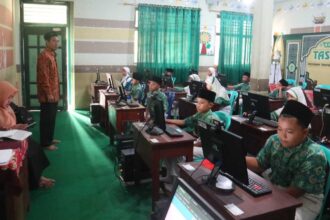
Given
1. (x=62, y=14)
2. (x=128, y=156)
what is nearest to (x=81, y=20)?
(x=62, y=14)

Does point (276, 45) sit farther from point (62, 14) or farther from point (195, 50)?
point (62, 14)

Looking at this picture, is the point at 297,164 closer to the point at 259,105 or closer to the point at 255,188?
the point at 255,188

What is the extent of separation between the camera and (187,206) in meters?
1.09

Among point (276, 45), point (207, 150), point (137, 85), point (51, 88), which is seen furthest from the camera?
point (276, 45)

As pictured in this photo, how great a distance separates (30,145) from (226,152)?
265cm

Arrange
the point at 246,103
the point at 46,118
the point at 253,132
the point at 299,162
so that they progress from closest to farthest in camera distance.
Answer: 1. the point at 299,162
2. the point at 253,132
3. the point at 246,103
4. the point at 46,118

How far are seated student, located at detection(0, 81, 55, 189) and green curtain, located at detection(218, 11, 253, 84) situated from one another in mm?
6872

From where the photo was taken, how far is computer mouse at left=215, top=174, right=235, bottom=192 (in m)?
1.83

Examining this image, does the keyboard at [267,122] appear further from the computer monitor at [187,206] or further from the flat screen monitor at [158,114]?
the computer monitor at [187,206]

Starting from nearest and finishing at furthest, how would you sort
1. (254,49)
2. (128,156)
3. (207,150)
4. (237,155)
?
(237,155)
(207,150)
(128,156)
(254,49)

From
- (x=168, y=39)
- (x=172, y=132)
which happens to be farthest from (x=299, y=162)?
(x=168, y=39)

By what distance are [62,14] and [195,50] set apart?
3.72 meters

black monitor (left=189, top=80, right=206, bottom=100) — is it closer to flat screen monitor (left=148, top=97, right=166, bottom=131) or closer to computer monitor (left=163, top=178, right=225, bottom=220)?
flat screen monitor (left=148, top=97, right=166, bottom=131)

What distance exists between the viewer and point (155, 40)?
8727mm
